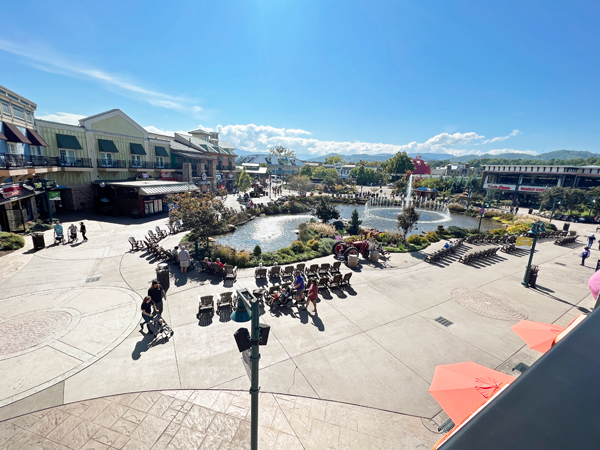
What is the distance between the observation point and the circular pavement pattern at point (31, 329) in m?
8.31

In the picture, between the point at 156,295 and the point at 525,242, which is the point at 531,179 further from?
the point at 156,295

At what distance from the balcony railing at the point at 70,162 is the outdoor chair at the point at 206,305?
28.5 m

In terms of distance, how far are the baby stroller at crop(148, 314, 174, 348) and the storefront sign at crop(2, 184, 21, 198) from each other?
17635 millimetres

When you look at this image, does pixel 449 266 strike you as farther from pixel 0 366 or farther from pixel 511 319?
pixel 0 366

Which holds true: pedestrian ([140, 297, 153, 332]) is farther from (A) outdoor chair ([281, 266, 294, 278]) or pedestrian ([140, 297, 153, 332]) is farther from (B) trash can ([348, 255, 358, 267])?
(B) trash can ([348, 255, 358, 267])

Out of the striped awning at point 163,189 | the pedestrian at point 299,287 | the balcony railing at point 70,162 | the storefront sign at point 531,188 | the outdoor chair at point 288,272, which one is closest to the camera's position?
the pedestrian at point 299,287

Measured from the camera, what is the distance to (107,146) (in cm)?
3291

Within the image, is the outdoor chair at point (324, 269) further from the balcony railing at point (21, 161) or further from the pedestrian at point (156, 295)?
the balcony railing at point (21, 161)

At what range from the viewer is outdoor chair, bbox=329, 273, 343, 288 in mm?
12570

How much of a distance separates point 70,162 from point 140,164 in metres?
8.83

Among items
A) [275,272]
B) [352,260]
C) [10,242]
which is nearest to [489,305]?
[352,260]

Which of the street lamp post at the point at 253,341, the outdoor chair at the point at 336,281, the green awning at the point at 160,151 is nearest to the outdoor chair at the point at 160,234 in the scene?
the outdoor chair at the point at 336,281

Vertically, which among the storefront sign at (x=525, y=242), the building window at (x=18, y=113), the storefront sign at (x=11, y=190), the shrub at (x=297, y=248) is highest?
the building window at (x=18, y=113)

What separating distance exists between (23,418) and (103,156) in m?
34.7
